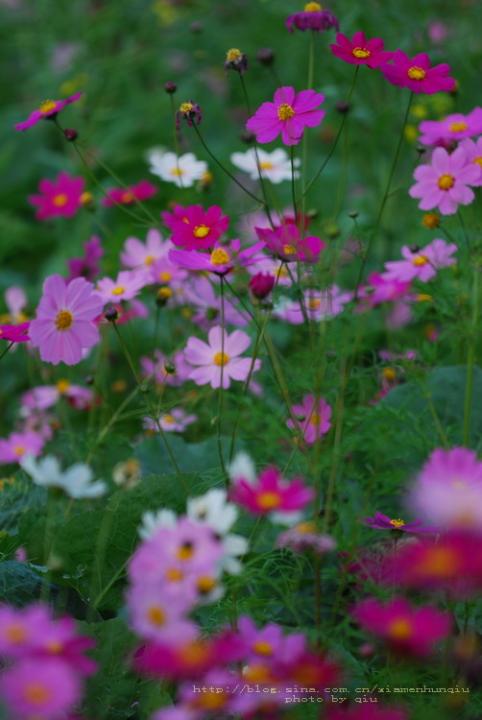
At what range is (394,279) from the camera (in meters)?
1.47

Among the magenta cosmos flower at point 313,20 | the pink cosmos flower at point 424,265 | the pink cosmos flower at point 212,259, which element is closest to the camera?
the pink cosmos flower at point 212,259

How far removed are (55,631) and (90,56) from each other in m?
2.80

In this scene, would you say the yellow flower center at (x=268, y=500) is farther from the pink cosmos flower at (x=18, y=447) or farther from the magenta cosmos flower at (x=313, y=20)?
the pink cosmos flower at (x=18, y=447)

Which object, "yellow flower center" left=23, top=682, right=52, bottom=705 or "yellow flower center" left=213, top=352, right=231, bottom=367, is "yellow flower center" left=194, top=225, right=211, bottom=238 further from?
"yellow flower center" left=23, top=682, right=52, bottom=705

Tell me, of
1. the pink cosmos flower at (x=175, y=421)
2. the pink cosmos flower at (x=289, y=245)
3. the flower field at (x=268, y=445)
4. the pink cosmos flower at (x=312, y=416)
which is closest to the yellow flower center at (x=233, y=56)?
the flower field at (x=268, y=445)

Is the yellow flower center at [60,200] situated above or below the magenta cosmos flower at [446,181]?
below

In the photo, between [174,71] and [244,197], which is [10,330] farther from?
[174,71]

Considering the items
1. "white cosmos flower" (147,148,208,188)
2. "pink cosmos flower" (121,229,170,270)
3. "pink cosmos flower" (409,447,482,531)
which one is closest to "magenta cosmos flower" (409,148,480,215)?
"white cosmos flower" (147,148,208,188)

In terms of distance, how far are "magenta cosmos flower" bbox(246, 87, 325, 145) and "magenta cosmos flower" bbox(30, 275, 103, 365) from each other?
10.6 inches

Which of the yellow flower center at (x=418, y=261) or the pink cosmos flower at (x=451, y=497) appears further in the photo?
the yellow flower center at (x=418, y=261)

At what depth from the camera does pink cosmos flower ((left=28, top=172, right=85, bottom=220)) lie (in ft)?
5.67

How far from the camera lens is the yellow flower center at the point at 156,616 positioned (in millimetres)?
689

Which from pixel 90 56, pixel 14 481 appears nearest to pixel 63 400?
pixel 14 481

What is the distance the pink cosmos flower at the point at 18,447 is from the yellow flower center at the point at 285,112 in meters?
0.70
